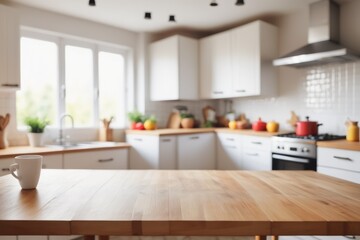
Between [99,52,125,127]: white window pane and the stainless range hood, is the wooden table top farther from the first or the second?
[99,52,125,127]: white window pane

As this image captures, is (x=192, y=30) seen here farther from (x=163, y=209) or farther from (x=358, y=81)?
(x=163, y=209)

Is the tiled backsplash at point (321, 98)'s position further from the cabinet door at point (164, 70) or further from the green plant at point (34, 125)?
the green plant at point (34, 125)

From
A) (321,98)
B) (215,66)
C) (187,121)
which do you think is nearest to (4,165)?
(187,121)

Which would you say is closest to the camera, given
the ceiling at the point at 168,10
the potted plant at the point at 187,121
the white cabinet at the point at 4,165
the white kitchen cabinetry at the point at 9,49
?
the white cabinet at the point at 4,165

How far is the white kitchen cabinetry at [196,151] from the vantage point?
3198 millimetres

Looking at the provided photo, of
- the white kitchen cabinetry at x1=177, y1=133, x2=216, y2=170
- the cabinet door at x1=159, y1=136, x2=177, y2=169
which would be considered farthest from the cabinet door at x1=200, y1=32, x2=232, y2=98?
the cabinet door at x1=159, y1=136, x2=177, y2=169

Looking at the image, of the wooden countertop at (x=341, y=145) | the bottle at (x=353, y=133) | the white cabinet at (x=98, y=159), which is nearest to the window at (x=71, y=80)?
the white cabinet at (x=98, y=159)

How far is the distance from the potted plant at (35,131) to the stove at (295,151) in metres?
2.42

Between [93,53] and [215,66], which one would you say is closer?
[93,53]

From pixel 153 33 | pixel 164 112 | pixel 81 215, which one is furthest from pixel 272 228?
pixel 153 33

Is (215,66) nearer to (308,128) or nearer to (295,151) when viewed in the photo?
(308,128)

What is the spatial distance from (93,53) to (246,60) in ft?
6.59

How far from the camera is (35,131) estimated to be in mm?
2727

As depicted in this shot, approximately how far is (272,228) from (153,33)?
3.65m
